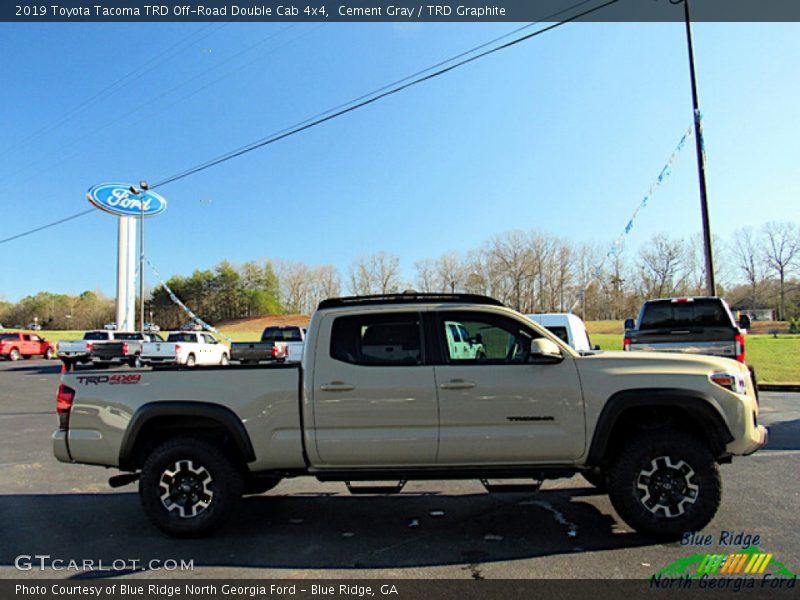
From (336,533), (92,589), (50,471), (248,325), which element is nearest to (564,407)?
(336,533)

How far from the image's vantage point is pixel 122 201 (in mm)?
38875

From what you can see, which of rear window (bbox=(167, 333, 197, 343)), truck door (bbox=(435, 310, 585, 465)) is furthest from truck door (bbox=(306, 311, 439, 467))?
rear window (bbox=(167, 333, 197, 343))

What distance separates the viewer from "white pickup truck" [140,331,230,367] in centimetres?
2228

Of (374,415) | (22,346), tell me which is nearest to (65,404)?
(374,415)

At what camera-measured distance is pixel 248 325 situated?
78.2 metres

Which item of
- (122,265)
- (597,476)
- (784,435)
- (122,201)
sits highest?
(122,201)

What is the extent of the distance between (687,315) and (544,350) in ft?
21.6

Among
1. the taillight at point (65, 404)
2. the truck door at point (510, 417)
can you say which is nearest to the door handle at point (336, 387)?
the truck door at point (510, 417)

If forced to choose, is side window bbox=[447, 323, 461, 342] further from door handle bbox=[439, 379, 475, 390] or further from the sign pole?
the sign pole

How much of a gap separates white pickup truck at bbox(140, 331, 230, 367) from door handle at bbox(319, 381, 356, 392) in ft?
60.2

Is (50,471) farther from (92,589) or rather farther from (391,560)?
(391,560)

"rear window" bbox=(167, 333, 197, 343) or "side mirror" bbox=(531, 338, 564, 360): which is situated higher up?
"side mirror" bbox=(531, 338, 564, 360)

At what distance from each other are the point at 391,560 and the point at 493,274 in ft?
178

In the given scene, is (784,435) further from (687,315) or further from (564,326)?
(564,326)
